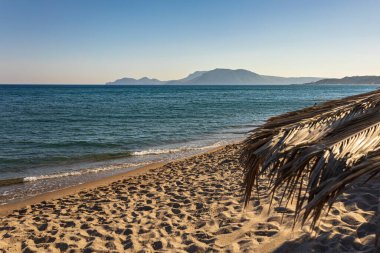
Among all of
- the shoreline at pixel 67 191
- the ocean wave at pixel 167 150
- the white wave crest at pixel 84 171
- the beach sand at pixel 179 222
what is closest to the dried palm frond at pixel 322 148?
the beach sand at pixel 179 222

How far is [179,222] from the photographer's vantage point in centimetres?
559

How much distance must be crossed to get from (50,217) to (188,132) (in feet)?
45.0

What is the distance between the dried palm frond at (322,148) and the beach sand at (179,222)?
5.08 ft

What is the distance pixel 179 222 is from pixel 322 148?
3594 mm

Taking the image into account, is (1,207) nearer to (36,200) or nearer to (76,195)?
(36,200)

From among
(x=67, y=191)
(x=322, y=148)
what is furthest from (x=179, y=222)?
(x=67, y=191)

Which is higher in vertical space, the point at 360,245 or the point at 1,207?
the point at 360,245

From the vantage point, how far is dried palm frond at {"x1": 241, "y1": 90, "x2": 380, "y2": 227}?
7.70 ft

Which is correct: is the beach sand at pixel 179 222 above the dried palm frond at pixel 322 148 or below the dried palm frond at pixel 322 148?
below

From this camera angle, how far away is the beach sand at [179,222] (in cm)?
464

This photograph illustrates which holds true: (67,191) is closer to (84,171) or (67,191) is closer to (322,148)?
(84,171)

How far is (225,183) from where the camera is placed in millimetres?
7832

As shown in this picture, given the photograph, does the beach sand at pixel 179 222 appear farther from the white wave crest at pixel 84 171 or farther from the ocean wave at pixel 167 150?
the ocean wave at pixel 167 150

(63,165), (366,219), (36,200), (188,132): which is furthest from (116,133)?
(366,219)
